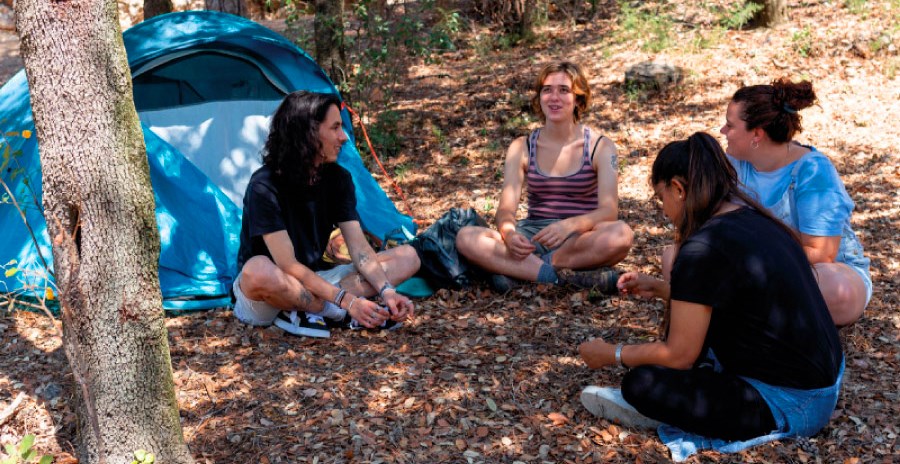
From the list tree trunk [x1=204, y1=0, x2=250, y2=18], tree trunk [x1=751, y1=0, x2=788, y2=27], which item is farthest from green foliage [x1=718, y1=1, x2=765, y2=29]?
tree trunk [x1=204, y1=0, x2=250, y2=18]

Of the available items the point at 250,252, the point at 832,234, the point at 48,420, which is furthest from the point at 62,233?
the point at 832,234

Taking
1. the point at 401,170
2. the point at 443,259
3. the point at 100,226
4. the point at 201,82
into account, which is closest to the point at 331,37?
the point at 401,170

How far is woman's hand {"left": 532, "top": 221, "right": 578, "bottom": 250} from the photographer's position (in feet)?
14.5

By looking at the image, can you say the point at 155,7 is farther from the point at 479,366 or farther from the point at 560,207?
the point at 479,366

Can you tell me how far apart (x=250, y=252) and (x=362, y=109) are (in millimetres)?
3315

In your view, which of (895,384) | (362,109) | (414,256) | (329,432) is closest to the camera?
(329,432)

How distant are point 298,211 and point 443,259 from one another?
863 mm

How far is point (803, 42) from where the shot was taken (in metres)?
7.73

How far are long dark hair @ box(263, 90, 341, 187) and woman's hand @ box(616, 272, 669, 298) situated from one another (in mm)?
1549

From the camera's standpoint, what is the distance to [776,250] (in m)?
2.80

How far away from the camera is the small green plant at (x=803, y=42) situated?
7.59 meters

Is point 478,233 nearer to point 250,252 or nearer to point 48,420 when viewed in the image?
point 250,252

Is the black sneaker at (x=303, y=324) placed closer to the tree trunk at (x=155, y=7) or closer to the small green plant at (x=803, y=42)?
the tree trunk at (x=155, y=7)

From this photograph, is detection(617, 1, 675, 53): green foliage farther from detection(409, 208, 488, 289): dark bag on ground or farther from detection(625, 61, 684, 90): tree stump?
detection(409, 208, 488, 289): dark bag on ground
